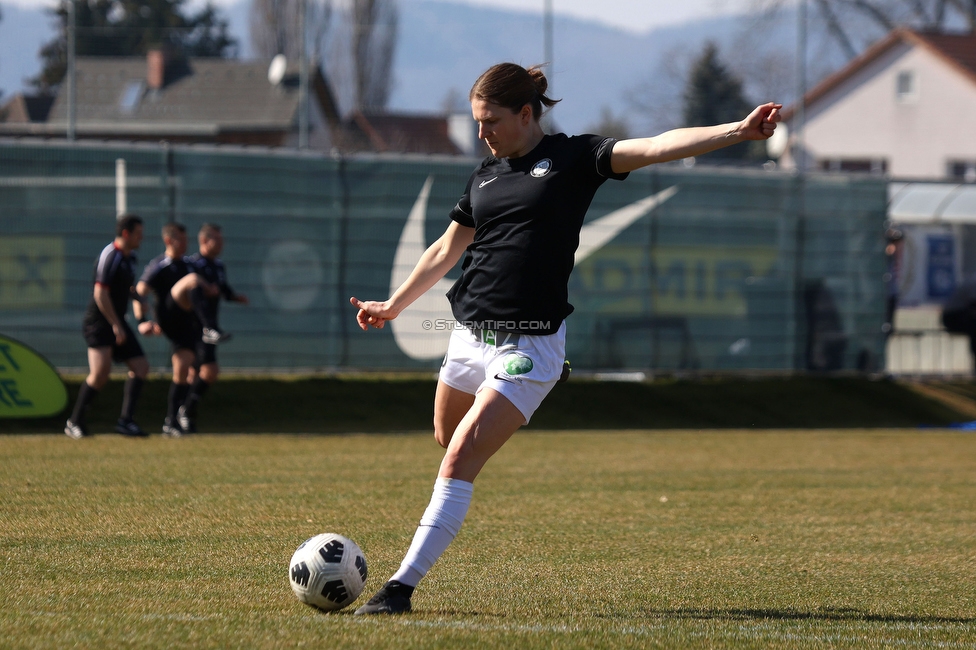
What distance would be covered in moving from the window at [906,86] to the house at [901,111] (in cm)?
4

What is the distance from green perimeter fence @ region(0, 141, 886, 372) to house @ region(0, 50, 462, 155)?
24938 millimetres

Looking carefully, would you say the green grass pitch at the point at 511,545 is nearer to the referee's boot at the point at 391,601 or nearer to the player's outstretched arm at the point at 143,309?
the referee's boot at the point at 391,601

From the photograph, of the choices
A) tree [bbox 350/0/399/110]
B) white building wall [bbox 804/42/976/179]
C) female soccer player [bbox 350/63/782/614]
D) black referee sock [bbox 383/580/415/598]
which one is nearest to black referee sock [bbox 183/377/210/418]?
female soccer player [bbox 350/63/782/614]

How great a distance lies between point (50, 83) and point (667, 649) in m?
54.6

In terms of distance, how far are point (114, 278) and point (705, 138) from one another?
8.76 metres

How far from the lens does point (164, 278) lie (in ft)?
41.9

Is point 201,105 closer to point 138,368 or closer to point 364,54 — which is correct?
point 364,54

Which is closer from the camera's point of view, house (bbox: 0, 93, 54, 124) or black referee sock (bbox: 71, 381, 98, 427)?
black referee sock (bbox: 71, 381, 98, 427)

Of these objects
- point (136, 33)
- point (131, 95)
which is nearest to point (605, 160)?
point (136, 33)

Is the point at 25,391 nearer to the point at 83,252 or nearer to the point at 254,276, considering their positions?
the point at 83,252

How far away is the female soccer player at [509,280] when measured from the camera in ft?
15.9

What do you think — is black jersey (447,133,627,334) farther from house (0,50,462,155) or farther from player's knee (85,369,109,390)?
house (0,50,462,155)

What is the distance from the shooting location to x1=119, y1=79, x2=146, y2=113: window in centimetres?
4297

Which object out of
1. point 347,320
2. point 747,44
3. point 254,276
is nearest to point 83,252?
point 254,276
